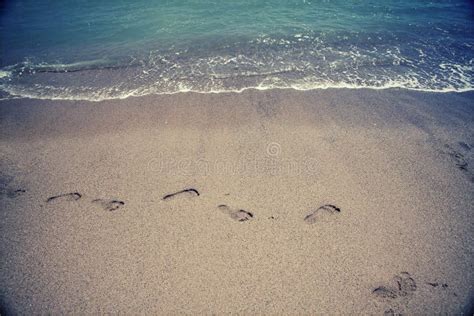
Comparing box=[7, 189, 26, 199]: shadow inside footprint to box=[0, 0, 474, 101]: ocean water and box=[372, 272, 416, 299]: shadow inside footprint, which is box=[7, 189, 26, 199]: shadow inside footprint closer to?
box=[0, 0, 474, 101]: ocean water

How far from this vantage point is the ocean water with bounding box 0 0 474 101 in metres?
7.37

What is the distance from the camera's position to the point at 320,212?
4.11 metres

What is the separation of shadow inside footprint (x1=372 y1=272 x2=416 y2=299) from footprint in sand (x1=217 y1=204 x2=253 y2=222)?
6.06 feet

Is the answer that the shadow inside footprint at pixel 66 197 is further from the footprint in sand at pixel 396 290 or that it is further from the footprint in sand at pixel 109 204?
the footprint in sand at pixel 396 290

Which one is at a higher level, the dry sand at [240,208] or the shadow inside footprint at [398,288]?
the dry sand at [240,208]

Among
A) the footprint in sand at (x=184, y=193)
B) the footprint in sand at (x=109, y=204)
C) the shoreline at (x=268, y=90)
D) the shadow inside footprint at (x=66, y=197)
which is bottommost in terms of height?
the footprint in sand at (x=109, y=204)

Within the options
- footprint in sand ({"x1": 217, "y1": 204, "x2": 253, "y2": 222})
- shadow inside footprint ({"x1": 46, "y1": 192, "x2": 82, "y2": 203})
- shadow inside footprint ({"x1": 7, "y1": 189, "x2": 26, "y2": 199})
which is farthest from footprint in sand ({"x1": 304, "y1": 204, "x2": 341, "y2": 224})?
shadow inside footprint ({"x1": 7, "y1": 189, "x2": 26, "y2": 199})

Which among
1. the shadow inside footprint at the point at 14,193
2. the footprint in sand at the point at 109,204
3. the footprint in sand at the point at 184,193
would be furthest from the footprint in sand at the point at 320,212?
the shadow inside footprint at the point at 14,193

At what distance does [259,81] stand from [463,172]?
15.8 feet

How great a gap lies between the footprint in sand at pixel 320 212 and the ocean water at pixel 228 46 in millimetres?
3866

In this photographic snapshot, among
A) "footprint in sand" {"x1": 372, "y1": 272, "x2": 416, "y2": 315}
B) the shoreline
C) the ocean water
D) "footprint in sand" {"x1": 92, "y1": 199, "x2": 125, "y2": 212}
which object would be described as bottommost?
"footprint in sand" {"x1": 372, "y1": 272, "x2": 416, "y2": 315}

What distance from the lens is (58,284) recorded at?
3420 mm

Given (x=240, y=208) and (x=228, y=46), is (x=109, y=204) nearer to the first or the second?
(x=240, y=208)

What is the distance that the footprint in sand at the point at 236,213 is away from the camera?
4047 mm
